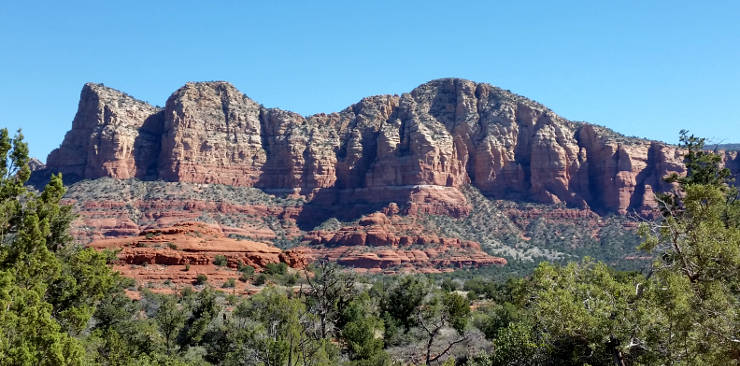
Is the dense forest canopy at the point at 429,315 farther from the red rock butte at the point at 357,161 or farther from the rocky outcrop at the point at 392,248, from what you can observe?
the red rock butte at the point at 357,161

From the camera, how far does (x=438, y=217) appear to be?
4380 inches

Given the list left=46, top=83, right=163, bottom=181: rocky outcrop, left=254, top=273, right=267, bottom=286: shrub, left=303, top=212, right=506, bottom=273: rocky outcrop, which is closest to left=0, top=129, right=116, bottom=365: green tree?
left=254, top=273, right=267, bottom=286: shrub

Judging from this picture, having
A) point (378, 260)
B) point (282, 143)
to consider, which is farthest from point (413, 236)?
point (282, 143)

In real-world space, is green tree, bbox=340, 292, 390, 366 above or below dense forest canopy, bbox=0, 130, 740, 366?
below

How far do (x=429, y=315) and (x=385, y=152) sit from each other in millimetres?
94210

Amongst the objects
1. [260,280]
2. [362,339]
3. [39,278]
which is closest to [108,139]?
[260,280]

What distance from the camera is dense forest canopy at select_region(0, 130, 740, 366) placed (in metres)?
13.4

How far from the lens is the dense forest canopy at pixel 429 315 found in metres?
13.4

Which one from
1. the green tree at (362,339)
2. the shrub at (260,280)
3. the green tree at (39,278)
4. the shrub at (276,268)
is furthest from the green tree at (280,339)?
the shrub at (276,268)

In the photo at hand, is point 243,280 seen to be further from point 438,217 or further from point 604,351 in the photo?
point 438,217

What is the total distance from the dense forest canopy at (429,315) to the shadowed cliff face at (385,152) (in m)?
83.1

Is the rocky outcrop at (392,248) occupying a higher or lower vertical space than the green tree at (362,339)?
higher

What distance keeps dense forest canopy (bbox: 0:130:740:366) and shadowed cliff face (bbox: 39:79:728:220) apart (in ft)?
273

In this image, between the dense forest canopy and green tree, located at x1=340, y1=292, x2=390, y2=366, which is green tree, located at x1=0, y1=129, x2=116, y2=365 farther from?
green tree, located at x1=340, y1=292, x2=390, y2=366
